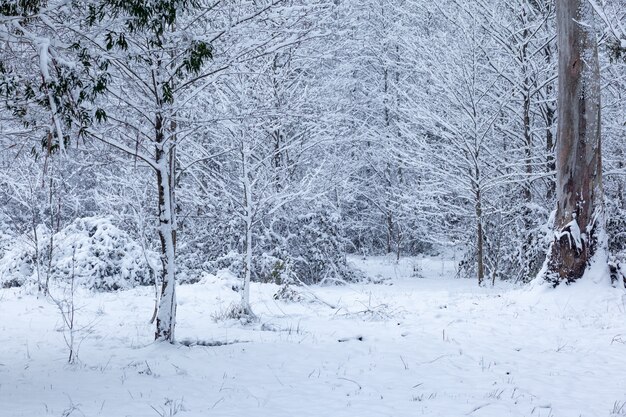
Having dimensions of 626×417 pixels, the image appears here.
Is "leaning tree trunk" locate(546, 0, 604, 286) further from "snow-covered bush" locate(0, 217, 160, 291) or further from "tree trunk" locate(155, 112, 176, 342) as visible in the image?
"snow-covered bush" locate(0, 217, 160, 291)

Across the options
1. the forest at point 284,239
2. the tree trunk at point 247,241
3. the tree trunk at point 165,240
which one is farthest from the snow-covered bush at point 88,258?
the tree trunk at point 165,240

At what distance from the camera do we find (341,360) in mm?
6352

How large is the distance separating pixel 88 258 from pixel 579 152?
10432 mm

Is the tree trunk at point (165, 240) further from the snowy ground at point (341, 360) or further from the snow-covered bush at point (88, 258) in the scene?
the snow-covered bush at point (88, 258)

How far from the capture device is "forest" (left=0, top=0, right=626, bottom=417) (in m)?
5.22

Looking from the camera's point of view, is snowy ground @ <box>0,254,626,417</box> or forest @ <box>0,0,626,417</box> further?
forest @ <box>0,0,626,417</box>

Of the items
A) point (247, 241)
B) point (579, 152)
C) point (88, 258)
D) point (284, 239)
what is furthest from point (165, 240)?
point (284, 239)

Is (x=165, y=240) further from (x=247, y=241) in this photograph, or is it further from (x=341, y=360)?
(x=341, y=360)

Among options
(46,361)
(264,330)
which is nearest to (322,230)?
(264,330)

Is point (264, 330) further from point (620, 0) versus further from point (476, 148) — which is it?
point (620, 0)

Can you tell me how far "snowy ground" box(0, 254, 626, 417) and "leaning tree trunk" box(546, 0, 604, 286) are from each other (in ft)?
1.73

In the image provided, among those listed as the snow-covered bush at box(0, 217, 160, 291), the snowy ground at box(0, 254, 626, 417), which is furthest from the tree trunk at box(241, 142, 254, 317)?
the snow-covered bush at box(0, 217, 160, 291)

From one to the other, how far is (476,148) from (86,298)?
29.7 ft

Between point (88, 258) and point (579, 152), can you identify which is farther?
point (88, 258)
